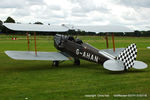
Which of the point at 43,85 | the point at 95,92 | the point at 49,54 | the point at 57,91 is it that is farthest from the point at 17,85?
the point at 49,54

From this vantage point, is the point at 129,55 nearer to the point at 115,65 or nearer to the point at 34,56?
the point at 115,65

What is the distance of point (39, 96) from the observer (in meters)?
6.59

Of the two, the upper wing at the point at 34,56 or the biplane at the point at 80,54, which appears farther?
the upper wing at the point at 34,56

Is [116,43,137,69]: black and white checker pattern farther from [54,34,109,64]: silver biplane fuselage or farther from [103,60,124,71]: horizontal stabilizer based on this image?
[54,34,109,64]: silver biplane fuselage

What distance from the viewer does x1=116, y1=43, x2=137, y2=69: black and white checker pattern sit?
9.32 m

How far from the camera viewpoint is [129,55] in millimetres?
9398

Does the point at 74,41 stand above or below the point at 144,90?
above

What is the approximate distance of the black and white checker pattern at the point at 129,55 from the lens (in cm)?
932

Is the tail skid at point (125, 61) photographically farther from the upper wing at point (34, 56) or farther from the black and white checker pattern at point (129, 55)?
the upper wing at point (34, 56)

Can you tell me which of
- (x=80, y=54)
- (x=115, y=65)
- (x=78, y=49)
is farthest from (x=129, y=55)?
(x=78, y=49)

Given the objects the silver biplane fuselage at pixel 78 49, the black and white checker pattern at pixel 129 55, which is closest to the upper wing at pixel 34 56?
the silver biplane fuselage at pixel 78 49

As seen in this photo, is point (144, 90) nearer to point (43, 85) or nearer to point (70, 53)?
point (43, 85)

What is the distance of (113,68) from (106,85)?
1.60 m

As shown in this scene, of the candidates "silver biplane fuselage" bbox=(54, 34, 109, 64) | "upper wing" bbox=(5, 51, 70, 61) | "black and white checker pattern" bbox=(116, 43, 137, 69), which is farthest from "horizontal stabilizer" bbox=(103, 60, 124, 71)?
"upper wing" bbox=(5, 51, 70, 61)
